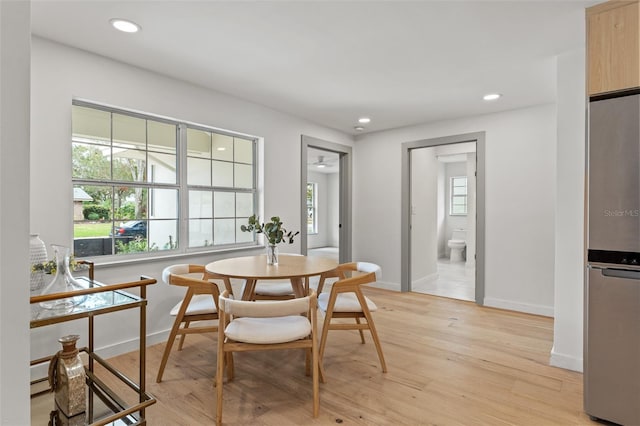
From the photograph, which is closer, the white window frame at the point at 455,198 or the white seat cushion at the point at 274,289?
the white seat cushion at the point at 274,289

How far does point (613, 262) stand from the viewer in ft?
6.13

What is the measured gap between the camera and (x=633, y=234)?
5.92ft

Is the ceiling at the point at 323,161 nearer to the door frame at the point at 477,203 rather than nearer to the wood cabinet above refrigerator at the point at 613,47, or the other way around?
the door frame at the point at 477,203

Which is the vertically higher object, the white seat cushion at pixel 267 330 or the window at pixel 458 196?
the window at pixel 458 196

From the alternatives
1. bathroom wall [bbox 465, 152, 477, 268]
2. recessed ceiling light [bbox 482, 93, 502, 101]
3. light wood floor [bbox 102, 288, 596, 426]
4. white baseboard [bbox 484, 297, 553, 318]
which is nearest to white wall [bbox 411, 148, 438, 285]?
bathroom wall [bbox 465, 152, 477, 268]

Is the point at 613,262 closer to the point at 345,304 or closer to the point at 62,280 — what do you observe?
the point at 345,304

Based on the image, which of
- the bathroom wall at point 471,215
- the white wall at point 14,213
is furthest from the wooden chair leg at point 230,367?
the bathroom wall at point 471,215

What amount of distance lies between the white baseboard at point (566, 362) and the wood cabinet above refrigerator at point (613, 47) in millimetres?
1889

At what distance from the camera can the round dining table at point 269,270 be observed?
2279 millimetres

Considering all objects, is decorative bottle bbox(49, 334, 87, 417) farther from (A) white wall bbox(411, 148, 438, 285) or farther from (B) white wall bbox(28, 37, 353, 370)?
(A) white wall bbox(411, 148, 438, 285)

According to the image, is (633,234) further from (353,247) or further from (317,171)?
(317,171)

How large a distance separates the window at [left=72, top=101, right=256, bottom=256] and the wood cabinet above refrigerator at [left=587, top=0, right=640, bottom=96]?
3.11m

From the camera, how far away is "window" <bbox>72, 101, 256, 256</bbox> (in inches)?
106

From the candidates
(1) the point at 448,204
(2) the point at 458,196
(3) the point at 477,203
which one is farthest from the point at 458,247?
(3) the point at 477,203
